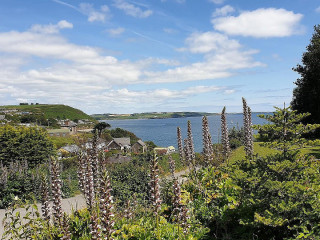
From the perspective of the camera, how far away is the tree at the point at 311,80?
1021 inches

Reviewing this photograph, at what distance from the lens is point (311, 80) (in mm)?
27234

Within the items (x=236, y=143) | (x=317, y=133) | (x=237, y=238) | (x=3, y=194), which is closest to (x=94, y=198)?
(x=237, y=238)

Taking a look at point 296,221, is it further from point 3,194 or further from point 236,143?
point 236,143

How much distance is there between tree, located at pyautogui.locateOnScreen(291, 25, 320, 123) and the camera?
25.9 meters

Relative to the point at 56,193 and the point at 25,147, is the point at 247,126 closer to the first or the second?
the point at 56,193

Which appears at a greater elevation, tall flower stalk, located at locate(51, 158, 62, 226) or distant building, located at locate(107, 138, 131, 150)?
tall flower stalk, located at locate(51, 158, 62, 226)

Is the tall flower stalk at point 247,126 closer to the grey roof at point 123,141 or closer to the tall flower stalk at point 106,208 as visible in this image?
the tall flower stalk at point 106,208

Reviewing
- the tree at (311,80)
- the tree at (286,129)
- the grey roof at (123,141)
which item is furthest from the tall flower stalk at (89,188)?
the grey roof at (123,141)

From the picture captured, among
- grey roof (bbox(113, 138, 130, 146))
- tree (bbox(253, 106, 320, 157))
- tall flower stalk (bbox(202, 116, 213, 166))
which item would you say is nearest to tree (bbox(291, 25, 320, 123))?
tall flower stalk (bbox(202, 116, 213, 166))

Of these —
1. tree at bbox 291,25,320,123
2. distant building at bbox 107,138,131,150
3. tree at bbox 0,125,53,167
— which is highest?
tree at bbox 291,25,320,123

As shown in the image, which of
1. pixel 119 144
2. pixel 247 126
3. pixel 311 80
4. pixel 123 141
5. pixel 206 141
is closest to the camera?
pixel 206 141

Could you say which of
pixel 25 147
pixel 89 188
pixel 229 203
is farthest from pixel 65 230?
pixel 25 147

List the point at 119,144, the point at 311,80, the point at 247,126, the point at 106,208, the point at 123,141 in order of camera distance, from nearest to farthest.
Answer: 1. the point at 106,208
2. the point at 247,126
3. the point at 311,80
4. the point at 119,144
5. the point at 123,141

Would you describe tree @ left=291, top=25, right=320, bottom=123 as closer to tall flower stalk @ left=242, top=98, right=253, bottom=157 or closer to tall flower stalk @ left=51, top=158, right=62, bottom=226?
tall flower stalk @ left=242, top=98, right=253, bottom=157
